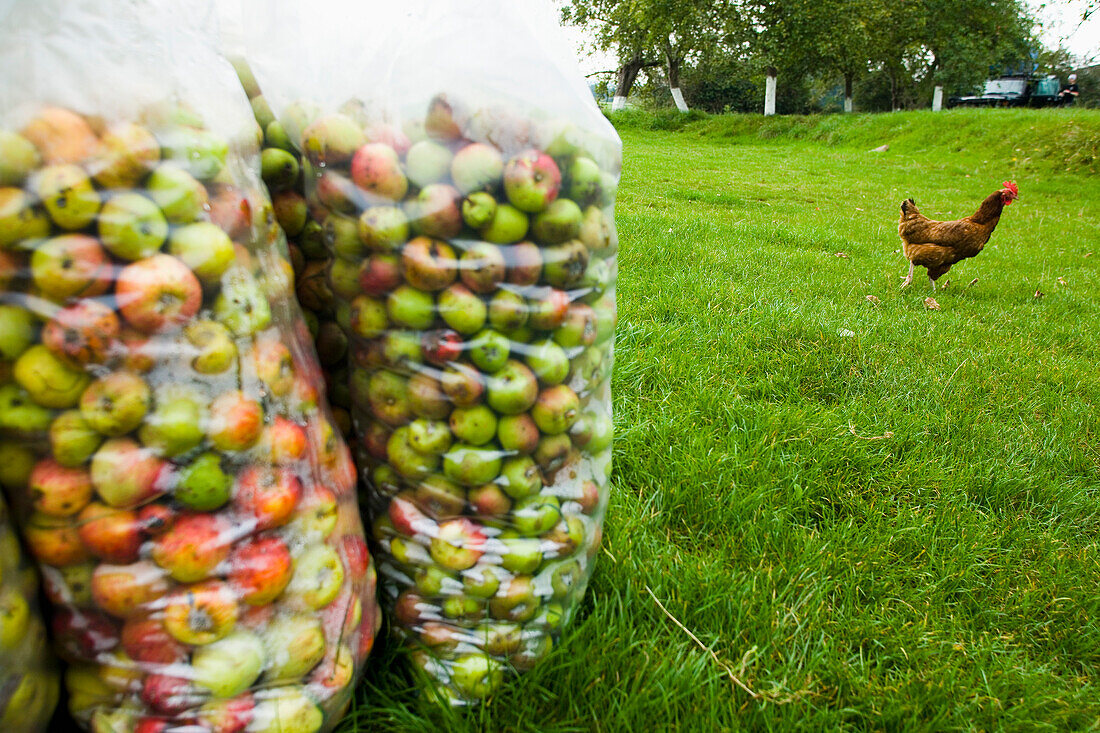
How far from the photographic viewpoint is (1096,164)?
12.1 meters

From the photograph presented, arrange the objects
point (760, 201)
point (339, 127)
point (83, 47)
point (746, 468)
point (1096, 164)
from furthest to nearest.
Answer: point (1096, 164) → point (760, 201) → point (746, 468) → point (339, 127) → point (83, 47)

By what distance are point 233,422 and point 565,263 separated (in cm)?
62

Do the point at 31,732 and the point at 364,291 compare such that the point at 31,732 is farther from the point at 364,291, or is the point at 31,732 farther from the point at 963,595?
the point at 963,595

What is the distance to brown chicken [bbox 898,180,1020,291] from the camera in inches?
201

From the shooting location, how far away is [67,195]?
90 centimetres

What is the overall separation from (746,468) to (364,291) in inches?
55.8

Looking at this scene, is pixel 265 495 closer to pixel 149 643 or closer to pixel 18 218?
pixel 149 643

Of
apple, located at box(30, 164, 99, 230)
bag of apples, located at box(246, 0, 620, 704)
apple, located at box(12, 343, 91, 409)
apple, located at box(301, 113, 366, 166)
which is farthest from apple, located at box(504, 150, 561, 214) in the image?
apple, located at box(12, 343, 91, 409)

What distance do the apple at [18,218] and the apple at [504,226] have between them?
24.9 inches

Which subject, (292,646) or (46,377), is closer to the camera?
(46,377)

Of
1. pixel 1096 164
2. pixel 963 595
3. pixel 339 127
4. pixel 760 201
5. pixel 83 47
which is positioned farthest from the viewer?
pixel 1096 164

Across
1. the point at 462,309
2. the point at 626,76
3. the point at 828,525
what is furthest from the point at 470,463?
the point at 626,76

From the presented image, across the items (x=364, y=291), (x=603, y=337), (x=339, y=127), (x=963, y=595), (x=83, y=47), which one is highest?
(x=83, y=47)

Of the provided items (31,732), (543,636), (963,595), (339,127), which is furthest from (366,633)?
(963,595)
